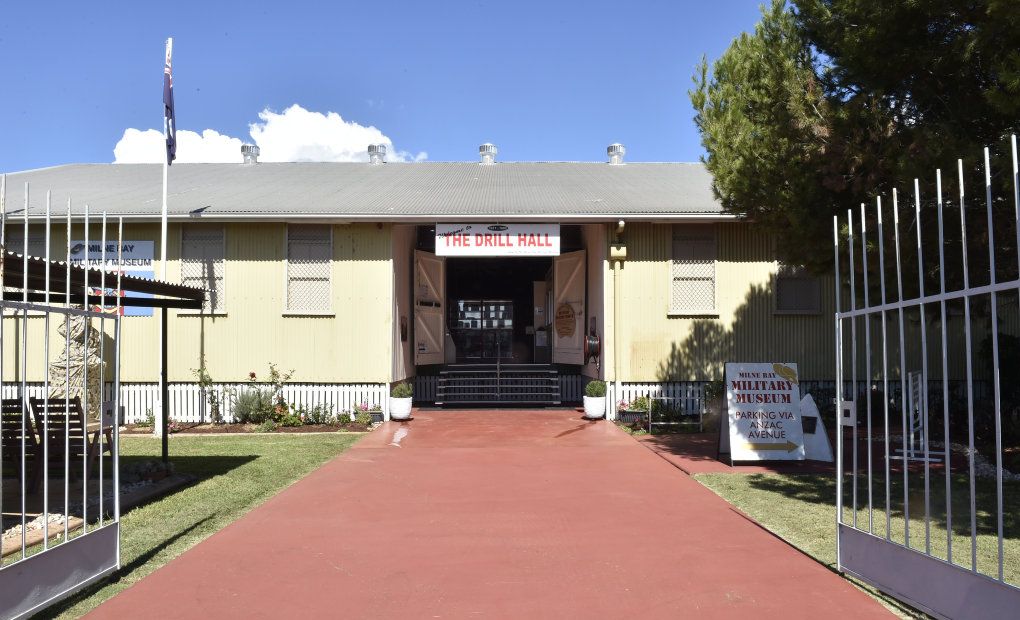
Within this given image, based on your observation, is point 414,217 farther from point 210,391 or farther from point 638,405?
point 638,405

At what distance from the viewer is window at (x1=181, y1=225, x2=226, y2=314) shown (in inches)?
607

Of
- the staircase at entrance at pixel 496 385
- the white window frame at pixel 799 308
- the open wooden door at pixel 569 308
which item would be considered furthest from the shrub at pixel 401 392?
the white window frame at pixel 799 308

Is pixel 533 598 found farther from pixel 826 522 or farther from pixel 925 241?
pixel 925 241

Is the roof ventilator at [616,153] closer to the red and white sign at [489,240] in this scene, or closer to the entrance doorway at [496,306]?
the entrance doorway at [496,306]

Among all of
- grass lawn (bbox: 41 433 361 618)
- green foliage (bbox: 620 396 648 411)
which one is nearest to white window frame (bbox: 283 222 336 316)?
grass lawn (bbox: 41 433 361 618)

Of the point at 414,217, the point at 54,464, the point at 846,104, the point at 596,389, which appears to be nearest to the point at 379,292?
the point at 414,217

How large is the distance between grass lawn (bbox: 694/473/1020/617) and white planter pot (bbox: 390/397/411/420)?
23.3 feet

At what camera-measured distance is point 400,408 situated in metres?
15.3

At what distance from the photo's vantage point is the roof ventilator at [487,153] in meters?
22.5

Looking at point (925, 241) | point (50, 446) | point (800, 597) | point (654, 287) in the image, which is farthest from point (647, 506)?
point (654, 287)

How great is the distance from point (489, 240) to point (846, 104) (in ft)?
25.4

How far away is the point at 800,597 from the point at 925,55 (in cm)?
573

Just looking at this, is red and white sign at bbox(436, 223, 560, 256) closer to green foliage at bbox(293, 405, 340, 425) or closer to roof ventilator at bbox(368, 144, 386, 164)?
green foliage at bbox(293, 405, 340, 425)

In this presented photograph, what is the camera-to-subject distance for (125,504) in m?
7.92
